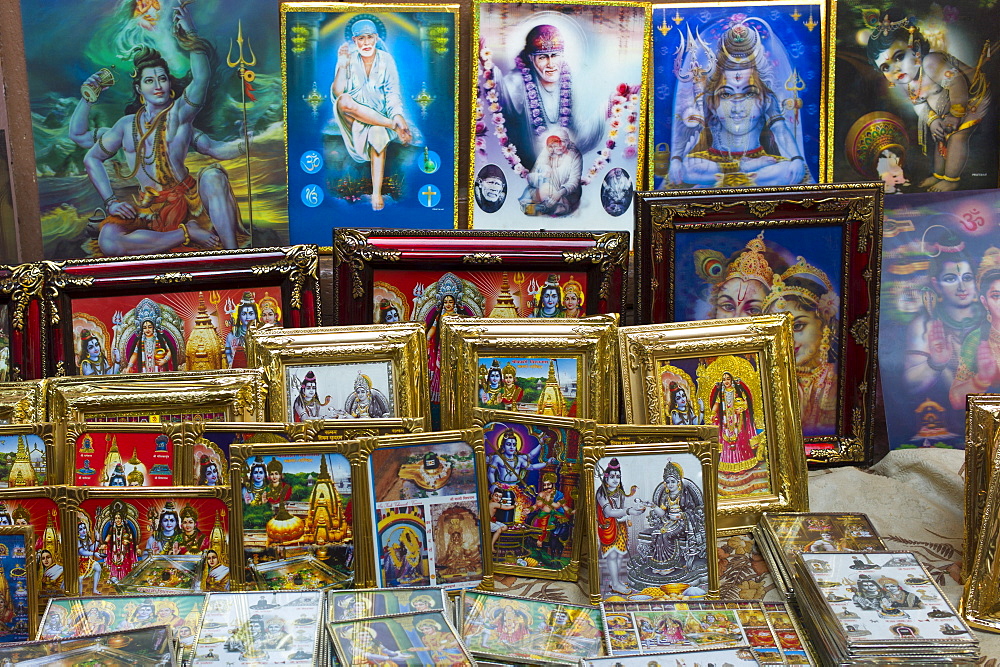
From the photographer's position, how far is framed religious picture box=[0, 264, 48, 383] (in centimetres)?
319

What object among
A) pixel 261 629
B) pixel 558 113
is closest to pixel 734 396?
pixel 558 113

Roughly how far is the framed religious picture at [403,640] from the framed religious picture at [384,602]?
0.21ft

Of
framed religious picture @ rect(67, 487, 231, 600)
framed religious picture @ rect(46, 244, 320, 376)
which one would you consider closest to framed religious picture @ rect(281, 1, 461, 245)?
framed religious picture @ rect(46, 244, 320, 376)

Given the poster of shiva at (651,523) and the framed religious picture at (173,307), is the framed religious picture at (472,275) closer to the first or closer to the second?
the framed religious picture at (173,307)

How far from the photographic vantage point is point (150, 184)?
11.9ft

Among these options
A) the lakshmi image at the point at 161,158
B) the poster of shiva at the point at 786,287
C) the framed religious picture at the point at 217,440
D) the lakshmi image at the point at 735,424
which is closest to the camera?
the framed religious picture at the point at 217,440

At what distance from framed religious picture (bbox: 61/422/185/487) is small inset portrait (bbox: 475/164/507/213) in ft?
5.04

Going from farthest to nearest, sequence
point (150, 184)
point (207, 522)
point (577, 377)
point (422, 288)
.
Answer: point (150, 184) < point (422, 288) < point (577, 377) < point (207, 522)

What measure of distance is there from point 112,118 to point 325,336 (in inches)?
52.0

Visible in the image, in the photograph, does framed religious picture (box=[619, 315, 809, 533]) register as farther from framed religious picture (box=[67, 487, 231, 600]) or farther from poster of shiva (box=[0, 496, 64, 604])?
poster of shiva (box=[0, 496, 64, 604])

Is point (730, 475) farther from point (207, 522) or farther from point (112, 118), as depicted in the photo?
point (112, 118)

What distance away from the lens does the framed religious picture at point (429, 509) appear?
2.77 meters

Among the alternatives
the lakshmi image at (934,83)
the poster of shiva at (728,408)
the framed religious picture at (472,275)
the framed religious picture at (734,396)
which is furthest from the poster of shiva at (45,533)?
the lakshmi image at (934,83)

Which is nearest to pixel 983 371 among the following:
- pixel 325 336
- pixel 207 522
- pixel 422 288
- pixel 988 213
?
pixel 988 213
